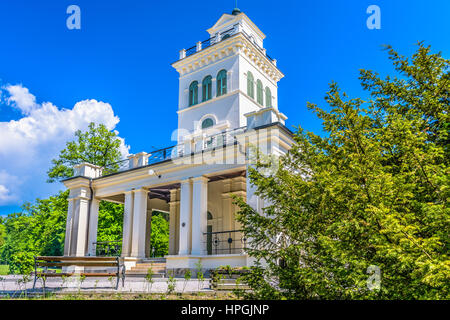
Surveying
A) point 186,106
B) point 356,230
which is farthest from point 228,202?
point 356,230

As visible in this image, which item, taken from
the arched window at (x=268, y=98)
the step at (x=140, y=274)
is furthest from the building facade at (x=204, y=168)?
the step at (x=140, y=274)

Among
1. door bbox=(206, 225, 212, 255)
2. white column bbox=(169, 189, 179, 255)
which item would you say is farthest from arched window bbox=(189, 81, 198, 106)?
door bbox=(206, 225, 212, 255)

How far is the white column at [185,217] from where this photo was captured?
1684 cm

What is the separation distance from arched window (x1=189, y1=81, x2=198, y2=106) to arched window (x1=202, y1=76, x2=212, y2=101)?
0.75 metres

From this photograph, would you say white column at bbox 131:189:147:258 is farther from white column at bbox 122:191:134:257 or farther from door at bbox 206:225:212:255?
door at bbox 206:225:212:255

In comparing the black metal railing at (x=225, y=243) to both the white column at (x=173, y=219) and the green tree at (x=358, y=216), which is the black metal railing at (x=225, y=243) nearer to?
the white column at (x=173, y=219)

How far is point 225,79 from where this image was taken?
26.0 m

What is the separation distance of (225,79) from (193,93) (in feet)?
10.1

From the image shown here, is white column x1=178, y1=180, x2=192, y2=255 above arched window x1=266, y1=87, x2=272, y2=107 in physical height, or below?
below

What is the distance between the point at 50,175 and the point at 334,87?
1126 inches

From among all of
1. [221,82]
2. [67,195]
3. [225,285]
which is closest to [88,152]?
[67,195]

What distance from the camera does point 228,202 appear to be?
21.0 meters

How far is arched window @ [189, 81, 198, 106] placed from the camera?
27.4 meters
